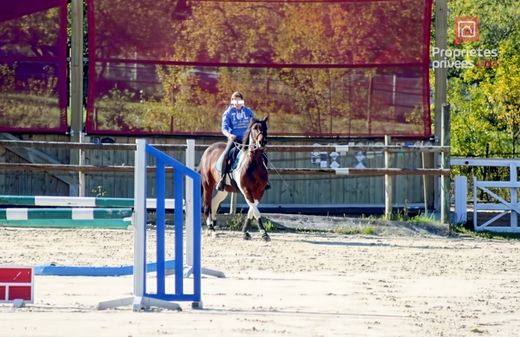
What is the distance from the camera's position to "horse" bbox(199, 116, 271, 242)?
702 inches

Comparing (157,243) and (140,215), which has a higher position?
(140,215)

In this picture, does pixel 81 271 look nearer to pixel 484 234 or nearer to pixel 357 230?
pixel 357 230

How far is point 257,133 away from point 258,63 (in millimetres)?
3904

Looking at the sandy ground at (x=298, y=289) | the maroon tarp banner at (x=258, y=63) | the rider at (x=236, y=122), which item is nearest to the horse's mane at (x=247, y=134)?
the rider at (x=236, y=122)

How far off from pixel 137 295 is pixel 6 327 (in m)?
1.37

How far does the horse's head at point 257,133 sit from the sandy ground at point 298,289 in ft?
4.80

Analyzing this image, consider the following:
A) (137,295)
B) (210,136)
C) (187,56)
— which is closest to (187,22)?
(187,56)

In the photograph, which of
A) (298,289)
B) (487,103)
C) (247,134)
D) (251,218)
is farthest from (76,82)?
(487,103)

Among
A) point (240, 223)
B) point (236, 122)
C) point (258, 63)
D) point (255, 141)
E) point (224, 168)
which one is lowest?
point (240, 223)

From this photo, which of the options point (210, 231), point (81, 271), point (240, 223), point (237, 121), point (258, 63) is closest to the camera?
point (81, 271)

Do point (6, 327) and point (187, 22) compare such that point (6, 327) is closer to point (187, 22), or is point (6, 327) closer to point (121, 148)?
point (121, 148)

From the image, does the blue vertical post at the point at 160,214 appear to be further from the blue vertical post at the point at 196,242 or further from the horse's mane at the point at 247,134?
the horse's mane at the point at 247,134

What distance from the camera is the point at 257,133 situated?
A: 1767cm

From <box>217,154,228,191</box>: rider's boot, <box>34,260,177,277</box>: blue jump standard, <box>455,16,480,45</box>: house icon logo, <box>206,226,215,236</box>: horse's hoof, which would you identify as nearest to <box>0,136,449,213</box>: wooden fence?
<box>217,154,228,191</box>: rider's boot
